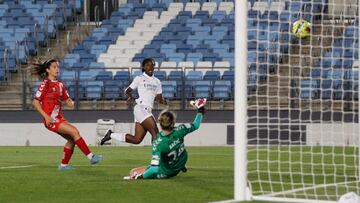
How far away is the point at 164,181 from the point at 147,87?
14.2 ft

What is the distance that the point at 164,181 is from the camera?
1268 cm

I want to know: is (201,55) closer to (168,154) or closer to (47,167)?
(47,167)

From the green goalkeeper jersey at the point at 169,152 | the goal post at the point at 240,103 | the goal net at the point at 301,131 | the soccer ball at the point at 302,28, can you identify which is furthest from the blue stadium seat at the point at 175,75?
the goal post at the point at 240,103

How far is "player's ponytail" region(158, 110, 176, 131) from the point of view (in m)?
12.7

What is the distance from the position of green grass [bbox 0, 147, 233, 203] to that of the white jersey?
1.07m

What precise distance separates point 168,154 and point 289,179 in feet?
5.09

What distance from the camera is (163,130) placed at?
42.2ft

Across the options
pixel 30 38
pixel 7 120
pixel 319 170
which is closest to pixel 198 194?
pixel 319 170

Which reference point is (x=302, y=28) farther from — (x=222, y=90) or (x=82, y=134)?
(x=82, y=134)

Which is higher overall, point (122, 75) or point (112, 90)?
point (122, 75)

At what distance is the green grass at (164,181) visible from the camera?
1080 cm

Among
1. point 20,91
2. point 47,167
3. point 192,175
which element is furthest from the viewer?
point 20,91

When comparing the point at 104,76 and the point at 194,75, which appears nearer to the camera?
the point at 194,75

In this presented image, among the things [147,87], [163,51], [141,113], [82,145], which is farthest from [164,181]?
[163,51]
